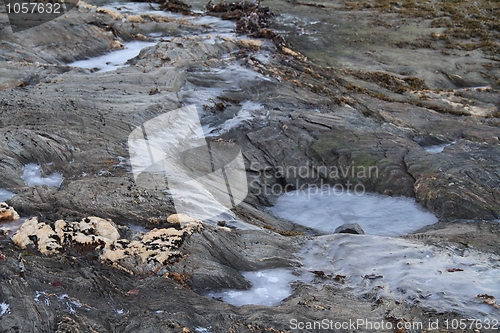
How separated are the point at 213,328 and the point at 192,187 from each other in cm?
563

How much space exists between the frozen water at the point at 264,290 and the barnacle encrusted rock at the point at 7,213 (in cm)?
458

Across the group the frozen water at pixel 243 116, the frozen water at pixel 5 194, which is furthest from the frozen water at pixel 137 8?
the frozen water at pixel 5 194

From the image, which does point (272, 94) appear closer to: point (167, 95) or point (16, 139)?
point (167, 95)

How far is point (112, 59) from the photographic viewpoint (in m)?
25.5

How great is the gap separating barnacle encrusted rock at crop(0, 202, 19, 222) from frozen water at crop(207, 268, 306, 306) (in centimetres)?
458

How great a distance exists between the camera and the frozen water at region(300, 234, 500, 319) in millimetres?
9906

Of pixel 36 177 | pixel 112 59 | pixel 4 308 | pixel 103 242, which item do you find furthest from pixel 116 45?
pixel 4 308

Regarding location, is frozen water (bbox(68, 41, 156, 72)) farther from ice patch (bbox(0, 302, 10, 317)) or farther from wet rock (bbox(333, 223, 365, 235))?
ice patch (bbox(0, 302, 10, 317))

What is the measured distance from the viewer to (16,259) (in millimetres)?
9156

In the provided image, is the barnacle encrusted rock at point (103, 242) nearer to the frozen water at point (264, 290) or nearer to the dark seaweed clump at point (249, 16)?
the frozen water at point (264, 290)

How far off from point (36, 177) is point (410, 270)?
9.82 m

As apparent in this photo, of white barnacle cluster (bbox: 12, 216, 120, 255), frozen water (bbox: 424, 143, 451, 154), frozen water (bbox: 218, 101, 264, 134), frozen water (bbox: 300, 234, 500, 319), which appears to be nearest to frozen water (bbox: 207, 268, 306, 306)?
frozen water (bbox: 300, 234, 500, 319)

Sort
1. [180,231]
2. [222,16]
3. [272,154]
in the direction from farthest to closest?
[222,16], [272,154], [180,231]

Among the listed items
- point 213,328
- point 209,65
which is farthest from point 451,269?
point 209,65
